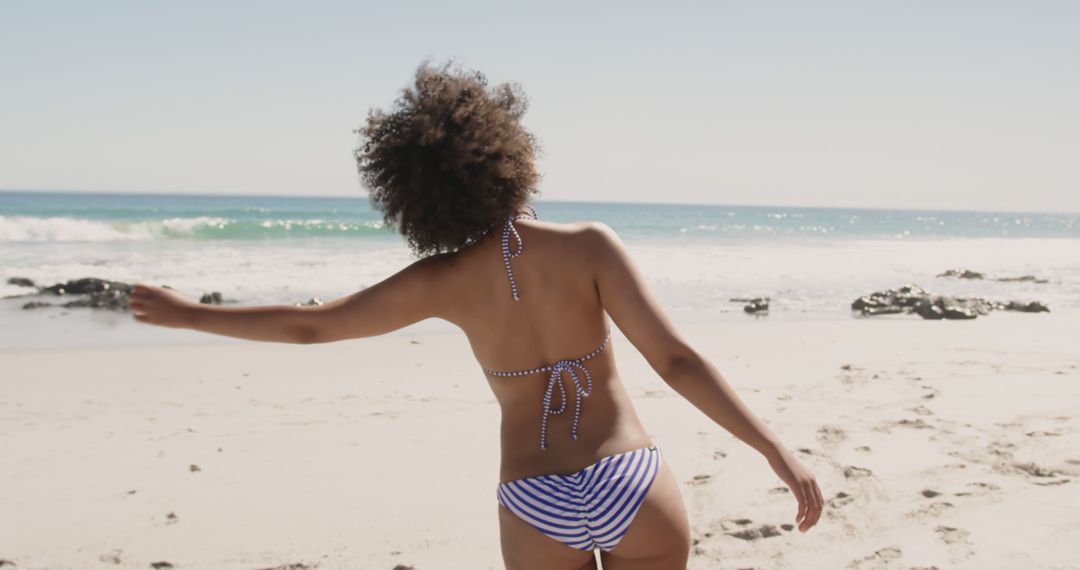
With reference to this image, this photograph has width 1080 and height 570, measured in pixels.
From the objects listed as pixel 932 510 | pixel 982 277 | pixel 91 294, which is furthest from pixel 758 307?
pixel 91 294

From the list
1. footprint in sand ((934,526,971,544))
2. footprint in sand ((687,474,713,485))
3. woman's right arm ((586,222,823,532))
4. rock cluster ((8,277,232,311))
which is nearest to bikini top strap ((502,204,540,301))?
woman's right arm ((586,222,823,532))

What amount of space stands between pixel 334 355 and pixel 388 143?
23.2ft

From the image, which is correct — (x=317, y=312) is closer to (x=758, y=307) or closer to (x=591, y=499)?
(x=591, y=499)

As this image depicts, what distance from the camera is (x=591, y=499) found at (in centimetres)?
182

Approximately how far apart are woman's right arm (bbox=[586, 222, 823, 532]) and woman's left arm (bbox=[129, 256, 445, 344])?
366 mm

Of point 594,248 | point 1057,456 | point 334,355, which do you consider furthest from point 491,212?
point 334,355

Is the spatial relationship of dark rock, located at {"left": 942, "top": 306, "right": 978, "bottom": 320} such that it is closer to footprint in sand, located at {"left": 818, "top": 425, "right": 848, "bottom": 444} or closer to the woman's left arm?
footprint in sand, located at {"left": 818, "top": 425, "right": 848, "bottom": 444}

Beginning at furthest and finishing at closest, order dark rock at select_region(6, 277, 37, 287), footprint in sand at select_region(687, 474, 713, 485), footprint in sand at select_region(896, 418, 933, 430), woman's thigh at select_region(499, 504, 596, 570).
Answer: dark rock at select_region(6, 277, 37, 287) → footprint in sand at select_region(896, 418, 933, 430) → footprint in sand at select_region(687, 474, 713, 485) → woman's thigh at select_region(499, 504, 596, 570)

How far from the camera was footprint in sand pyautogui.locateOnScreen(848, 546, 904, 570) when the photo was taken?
3.81m

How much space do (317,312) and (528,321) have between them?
0.45 m

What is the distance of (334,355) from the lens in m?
8.79

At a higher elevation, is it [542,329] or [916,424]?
[542,329]

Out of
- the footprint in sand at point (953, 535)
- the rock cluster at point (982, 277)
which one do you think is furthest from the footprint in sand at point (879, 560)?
the rock cluster at point (982, 277)

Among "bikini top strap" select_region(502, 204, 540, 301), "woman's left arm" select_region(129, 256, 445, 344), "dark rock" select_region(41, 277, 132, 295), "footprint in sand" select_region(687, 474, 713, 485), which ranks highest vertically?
"bikini top strap" select_region(502, 204, 540, 301)
